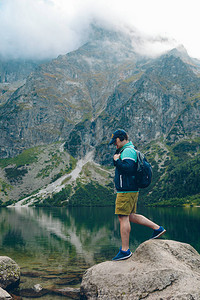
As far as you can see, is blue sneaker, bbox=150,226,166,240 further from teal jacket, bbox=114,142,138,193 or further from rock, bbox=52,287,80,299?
rock, bbox=52,287,80,299

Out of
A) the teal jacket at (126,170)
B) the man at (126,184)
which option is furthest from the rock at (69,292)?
the teal jacket at (126,170)

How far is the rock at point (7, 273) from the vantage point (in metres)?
13.4

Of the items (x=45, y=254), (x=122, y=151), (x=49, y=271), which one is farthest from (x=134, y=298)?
(x=45, y=254)

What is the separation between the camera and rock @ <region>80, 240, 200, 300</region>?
7734 mm

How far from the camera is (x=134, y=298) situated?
26.8ft

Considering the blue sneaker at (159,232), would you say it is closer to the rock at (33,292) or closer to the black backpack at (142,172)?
the black backpack at (142,172)

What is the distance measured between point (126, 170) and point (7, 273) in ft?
32.9

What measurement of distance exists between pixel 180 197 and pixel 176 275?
182 m

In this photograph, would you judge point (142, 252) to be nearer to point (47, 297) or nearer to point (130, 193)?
point (130, 193)

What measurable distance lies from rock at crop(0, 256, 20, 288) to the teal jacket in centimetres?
904

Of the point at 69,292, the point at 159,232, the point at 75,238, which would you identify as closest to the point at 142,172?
the point at 159,232

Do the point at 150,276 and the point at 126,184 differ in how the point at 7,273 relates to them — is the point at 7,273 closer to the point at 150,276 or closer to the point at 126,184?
the point at 150,276

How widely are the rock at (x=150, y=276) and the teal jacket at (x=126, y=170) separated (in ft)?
9.32

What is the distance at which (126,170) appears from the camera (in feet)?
30.2
